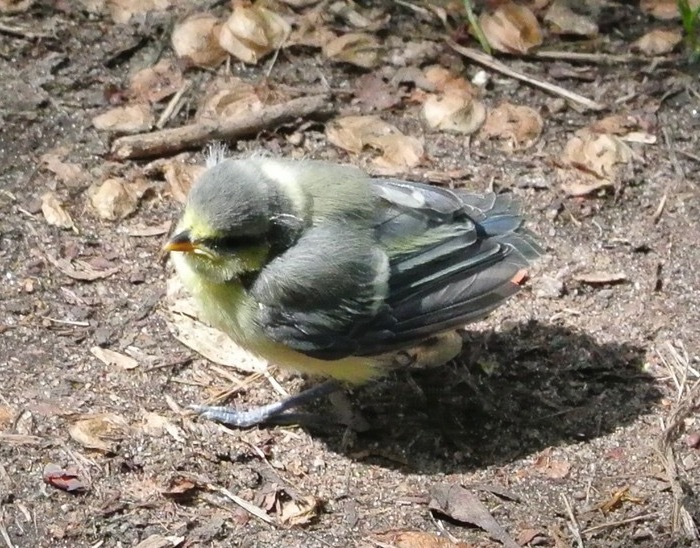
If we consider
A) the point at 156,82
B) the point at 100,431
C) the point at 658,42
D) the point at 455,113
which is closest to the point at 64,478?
the point at 100,431

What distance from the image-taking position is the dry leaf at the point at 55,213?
4.18 m

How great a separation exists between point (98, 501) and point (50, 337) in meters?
0.77

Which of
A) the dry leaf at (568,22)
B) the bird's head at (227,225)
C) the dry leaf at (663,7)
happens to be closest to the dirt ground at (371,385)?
the dry leaf at (568,22)

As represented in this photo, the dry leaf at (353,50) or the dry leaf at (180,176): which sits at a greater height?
the dry leaf at (353,50)

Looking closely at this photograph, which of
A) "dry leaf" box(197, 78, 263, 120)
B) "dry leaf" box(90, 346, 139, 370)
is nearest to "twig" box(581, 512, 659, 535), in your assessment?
"dry leaf" box(90, 346, 139, 370)

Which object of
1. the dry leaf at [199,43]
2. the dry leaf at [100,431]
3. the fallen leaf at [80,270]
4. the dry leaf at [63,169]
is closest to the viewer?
the dry leaf at [100,431]

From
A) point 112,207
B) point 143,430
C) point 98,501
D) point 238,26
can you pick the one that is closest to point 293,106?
point 238,26

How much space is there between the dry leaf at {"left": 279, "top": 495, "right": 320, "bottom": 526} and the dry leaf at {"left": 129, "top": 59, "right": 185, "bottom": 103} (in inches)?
83.5

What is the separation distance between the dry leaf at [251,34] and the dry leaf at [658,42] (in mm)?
1755

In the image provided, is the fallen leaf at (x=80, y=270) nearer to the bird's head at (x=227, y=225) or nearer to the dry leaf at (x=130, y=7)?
the bird's head at (x=227, y=225)

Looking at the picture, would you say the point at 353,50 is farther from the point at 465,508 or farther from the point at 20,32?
the point at 465,508

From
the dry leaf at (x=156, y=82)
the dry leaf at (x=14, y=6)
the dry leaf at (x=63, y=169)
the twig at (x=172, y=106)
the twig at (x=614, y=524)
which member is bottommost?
the twig at (x=614, y=524)

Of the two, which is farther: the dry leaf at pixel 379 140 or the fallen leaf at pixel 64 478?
the dry leaf at pixel 379 140

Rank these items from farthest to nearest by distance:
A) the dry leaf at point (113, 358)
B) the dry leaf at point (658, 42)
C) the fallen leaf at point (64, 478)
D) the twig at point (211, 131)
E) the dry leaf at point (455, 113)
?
the dry leaf at point (658, 42)
the dry leaf at point (455, 113)
the twig at point (211, 131)
the dry leaf at point (113, 358)
the fallen leaf at point (64, 478)
